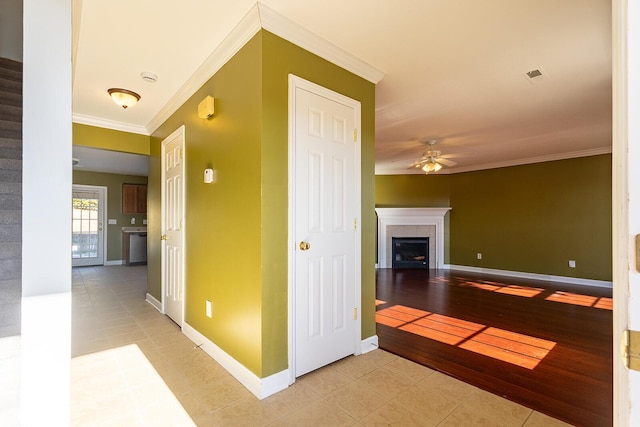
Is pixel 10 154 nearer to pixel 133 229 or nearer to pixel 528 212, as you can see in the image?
pixel 133 229

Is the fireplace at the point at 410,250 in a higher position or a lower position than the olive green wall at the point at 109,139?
lower

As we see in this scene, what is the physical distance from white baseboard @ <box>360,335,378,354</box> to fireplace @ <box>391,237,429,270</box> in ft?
16.8

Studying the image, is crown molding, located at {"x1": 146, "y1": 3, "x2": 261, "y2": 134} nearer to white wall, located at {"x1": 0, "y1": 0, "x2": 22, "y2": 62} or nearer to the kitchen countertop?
white wall, located at {"x1": 0, "y1": 0, "x2": 22, "y2": 62}

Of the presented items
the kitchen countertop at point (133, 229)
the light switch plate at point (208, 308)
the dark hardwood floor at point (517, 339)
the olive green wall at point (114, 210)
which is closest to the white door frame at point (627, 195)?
the dark hardwood floor at point (517, 339)

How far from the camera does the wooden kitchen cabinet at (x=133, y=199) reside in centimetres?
803

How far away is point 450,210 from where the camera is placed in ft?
25.3

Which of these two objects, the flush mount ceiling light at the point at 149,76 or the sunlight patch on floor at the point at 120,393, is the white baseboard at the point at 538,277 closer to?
the sunlight patch on floor at the point at 120,393

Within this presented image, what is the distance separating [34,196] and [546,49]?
3.29 m

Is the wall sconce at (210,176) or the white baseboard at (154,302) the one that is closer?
the wall sconce at (210,176)

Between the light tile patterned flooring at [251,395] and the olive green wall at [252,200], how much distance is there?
0.74ft

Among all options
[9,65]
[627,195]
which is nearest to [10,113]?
[9,65]

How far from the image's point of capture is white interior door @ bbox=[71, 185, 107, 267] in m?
7.39

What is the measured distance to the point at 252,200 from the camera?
83.5 inches

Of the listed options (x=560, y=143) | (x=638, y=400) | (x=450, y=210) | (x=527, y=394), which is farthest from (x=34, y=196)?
(x=450, y=210)
